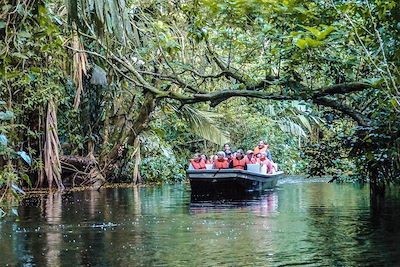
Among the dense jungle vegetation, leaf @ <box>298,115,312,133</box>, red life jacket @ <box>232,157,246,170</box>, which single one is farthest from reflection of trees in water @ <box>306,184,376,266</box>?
leaf @ <box>298,115,312,133</box>

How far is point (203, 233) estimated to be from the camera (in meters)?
11.6

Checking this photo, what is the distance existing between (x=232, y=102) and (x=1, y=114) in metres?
25.3

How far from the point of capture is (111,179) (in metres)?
26.6

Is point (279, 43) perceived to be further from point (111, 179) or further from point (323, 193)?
point (111, 179)

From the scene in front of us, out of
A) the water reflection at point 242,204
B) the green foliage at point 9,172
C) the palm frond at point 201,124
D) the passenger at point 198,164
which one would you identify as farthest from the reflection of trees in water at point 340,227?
the palm frond at point 201,124

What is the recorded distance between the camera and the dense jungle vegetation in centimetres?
836

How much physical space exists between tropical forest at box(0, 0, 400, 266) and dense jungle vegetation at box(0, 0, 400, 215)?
2.1 inches

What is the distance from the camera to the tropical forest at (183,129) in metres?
8.80

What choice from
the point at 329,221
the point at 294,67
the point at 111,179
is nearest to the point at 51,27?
the point at 294,67

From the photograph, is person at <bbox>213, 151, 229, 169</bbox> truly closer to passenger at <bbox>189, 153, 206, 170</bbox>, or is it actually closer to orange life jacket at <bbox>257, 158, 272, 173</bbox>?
passenger at <bbox>189, 153, 206, 170</bbox>

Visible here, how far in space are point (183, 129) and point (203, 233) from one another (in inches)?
715

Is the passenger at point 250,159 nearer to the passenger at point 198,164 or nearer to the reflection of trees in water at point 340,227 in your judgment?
the passenger at point 198,164

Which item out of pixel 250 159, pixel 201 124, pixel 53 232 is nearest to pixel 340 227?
pixel 53 232

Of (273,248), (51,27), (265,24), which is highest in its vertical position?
(265,24)
